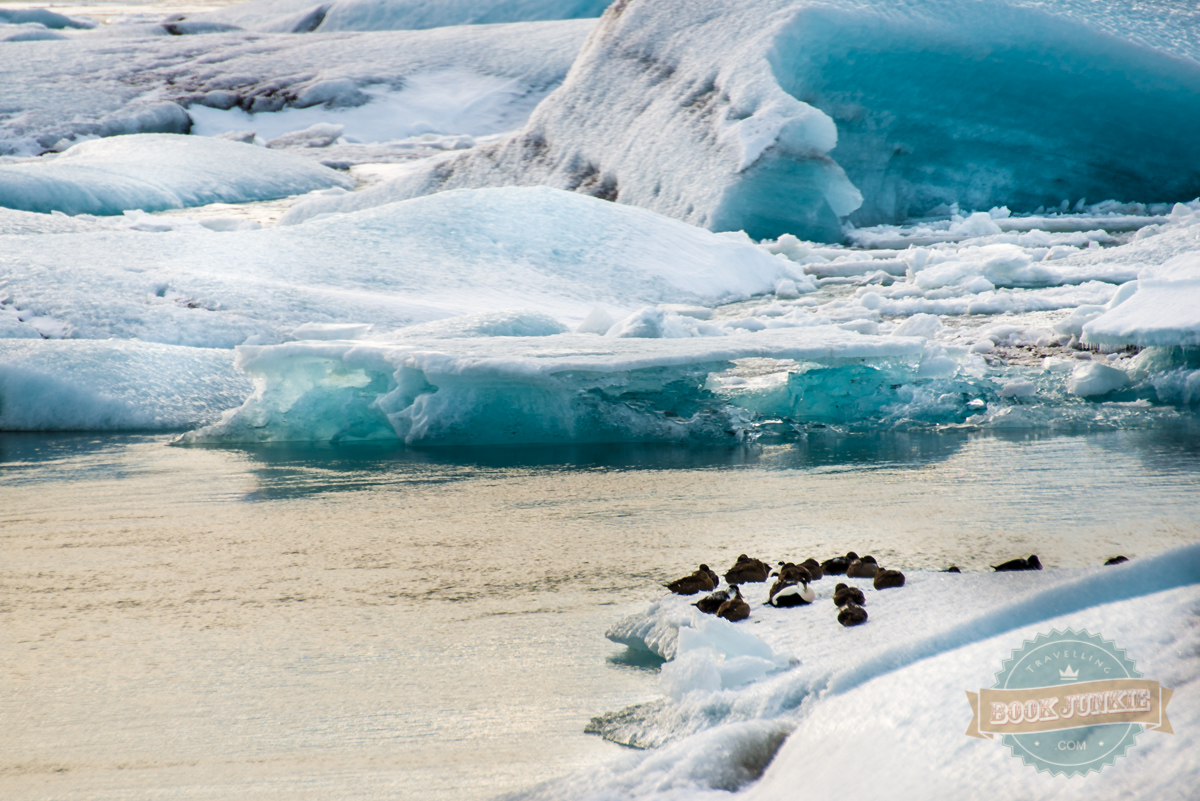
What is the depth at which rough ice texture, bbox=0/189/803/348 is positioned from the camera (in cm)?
529

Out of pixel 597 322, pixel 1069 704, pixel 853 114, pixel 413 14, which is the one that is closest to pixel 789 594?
pixel 1069 704

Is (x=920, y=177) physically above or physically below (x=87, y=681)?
above

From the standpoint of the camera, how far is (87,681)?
1719 millimetres

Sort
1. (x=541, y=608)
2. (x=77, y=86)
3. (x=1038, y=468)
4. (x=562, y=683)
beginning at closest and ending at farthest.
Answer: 1. (x=562, y=683)
2. (x=541, y=608)
3. (x=1038, y=468)
4. (x=77, y=86)

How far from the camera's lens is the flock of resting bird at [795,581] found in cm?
178

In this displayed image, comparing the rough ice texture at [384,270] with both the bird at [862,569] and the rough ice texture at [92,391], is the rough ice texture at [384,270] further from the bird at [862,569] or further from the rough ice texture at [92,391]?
the bird at [862,569]

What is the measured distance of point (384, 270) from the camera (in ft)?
21.1

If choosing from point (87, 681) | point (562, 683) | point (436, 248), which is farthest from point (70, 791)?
point (436, 248)

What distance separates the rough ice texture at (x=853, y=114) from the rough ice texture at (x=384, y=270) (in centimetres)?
107

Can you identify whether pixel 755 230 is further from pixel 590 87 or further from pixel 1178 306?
pixel 1178 306

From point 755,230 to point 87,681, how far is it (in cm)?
775

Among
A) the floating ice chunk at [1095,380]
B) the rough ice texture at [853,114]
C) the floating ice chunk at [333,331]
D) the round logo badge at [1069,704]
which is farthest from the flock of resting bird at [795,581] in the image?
the rough ice texture at [853,114]

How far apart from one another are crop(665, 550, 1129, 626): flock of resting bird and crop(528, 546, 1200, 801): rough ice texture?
0.10 meters

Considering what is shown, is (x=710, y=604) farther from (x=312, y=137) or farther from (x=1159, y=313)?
(x=312, y=137)
